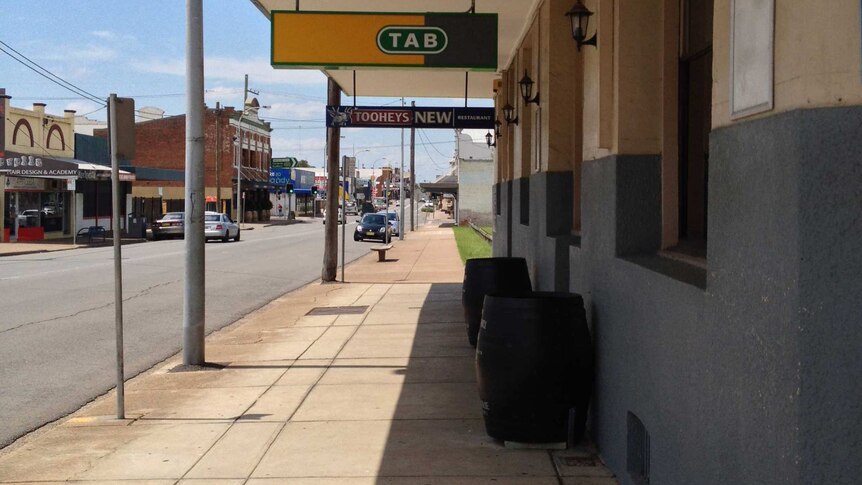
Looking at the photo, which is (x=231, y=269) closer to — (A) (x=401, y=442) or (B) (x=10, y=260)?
(B) (x=10, y=260)

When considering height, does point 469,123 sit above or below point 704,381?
above

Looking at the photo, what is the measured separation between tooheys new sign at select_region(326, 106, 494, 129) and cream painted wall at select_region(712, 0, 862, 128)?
12.3 metres

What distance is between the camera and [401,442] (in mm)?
6820

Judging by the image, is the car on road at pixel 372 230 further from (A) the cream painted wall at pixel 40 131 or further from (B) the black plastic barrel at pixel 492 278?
(B) the black plastic barrel at pixel 492 278

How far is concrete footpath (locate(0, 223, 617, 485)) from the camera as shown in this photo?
20.0ft

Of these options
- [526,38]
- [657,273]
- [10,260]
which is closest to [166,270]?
[10,260]

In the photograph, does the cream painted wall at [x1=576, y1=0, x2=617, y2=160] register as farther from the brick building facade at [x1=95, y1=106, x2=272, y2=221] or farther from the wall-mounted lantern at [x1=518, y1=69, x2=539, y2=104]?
the brick building facade at [x1=95, y1=106, x2=272, y2=221]

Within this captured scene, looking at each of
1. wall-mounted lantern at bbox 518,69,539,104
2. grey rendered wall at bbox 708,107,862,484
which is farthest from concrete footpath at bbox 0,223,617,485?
wall-mounted lantern at bbox 518,69,539,104

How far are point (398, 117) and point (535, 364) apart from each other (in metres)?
9.95

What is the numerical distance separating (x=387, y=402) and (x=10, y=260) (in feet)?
80.0

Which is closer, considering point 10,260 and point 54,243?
point 10,260

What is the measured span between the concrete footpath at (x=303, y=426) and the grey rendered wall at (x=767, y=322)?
1.53 metres

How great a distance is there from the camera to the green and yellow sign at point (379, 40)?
30.4ft

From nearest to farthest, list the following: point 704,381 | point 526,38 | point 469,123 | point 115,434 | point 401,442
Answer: point 704,381 < point 401,442 < point 115,434 < point 526,38 < point 469,123
